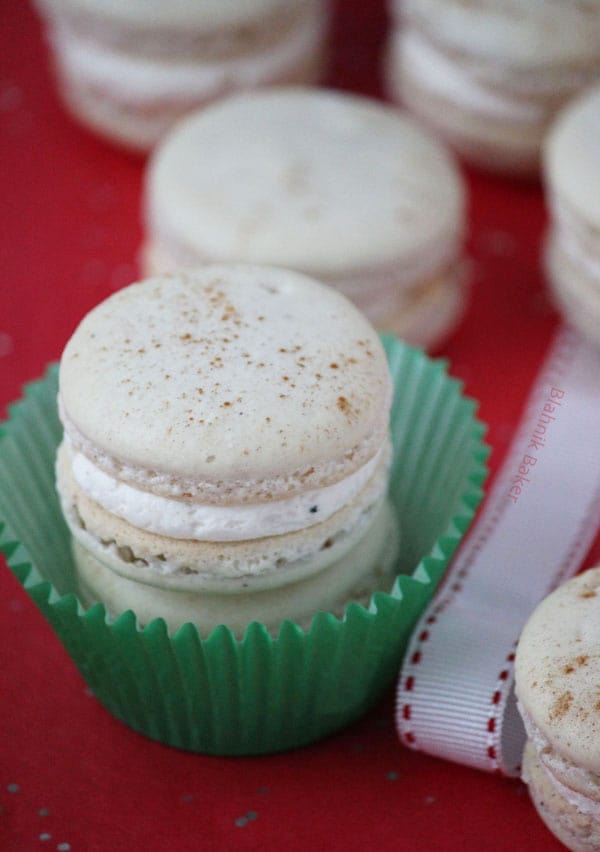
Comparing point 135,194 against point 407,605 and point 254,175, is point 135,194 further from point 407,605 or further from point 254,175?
point 407,605

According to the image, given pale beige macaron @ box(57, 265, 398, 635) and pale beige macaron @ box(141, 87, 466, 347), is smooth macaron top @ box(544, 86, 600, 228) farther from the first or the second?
pale beige macaron @ box(57, 265, 398, 635)

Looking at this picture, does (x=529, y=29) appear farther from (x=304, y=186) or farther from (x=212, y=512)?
(x=212, y=512)

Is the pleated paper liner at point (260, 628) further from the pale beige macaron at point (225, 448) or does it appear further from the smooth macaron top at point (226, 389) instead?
the smooth macaron top at point (226, 389)

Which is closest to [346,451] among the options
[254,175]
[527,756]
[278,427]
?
[278,427]

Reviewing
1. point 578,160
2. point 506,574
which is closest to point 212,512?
point 506,574

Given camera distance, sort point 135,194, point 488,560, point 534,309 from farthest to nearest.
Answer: point 135,194
point 534,309
point 488,560

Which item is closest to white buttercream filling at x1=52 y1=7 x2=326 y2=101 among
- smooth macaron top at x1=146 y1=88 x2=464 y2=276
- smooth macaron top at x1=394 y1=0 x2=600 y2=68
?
smooth macaron top at x1=146 y1=88 x2=464 y2=276
